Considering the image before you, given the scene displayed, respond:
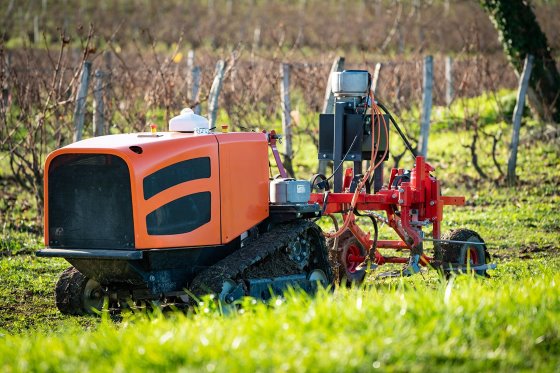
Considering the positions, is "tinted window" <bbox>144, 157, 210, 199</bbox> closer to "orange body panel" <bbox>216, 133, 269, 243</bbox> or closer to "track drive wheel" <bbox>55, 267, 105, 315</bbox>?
"orange body panel" <bbox>216, 133, 269, 243</bbox>

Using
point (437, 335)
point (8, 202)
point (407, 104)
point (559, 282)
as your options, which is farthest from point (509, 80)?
point (437, 335)

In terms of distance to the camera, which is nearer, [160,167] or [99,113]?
[160,167]

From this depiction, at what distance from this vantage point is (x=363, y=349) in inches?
209

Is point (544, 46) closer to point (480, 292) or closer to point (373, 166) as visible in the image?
point (373, 166)

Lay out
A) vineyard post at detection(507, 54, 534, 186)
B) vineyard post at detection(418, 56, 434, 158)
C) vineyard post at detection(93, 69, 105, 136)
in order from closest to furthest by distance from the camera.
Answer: vineyard post at detection(93, 69, 105, 136)
vineyard post at detection(418, 56, 434, 158)
vineyard post at detection(507, 54, 534, 186)

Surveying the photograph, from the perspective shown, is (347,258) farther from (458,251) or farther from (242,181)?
(242,181)

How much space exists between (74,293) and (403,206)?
2959mm

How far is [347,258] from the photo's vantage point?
9656 mm

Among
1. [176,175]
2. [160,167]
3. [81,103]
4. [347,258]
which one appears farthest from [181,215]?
[81,103]

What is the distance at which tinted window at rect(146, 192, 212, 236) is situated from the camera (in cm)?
736

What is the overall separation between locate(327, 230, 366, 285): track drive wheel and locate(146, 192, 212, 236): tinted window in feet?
6.51

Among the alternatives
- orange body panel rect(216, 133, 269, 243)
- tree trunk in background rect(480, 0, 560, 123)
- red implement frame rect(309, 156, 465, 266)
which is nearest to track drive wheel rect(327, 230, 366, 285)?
red implement frame rect(309, 156, 465, 266)

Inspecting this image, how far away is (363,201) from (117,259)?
255 centimetres

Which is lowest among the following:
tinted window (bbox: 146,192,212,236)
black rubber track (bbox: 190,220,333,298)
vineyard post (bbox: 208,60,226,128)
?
black rubber track (bbox: 190,220,333,298)
